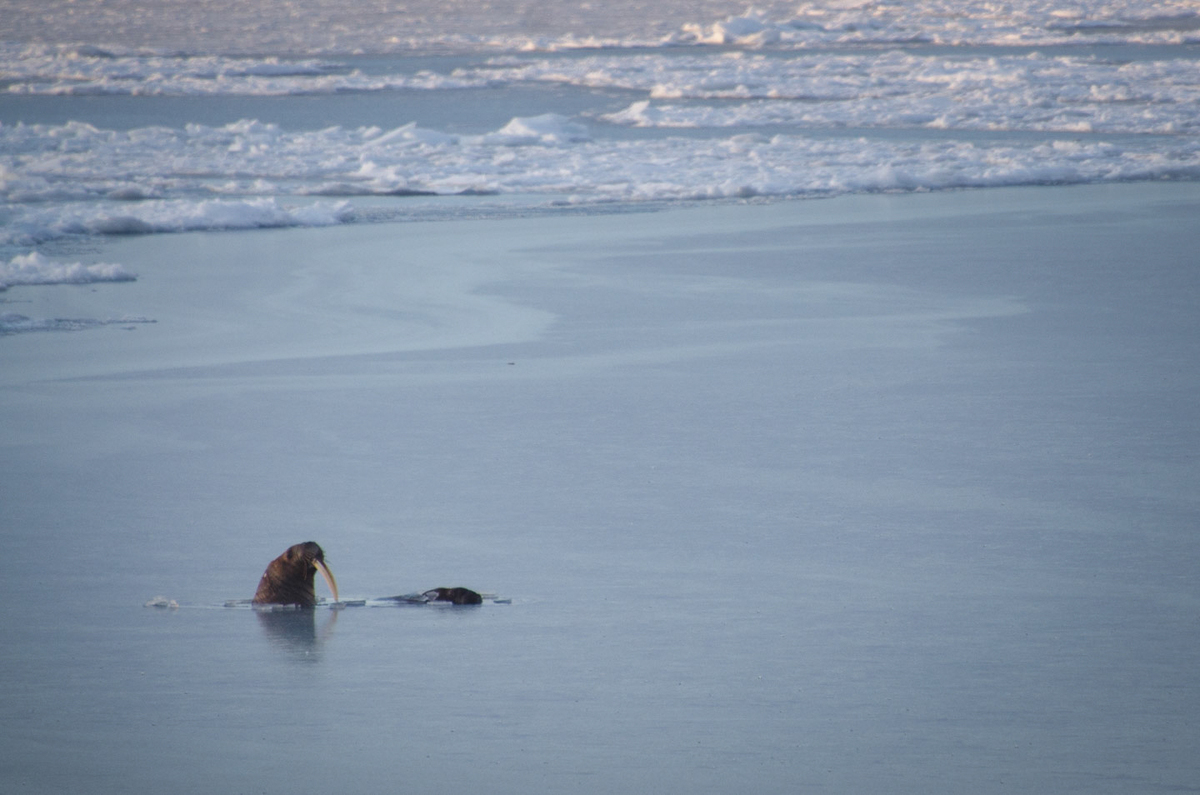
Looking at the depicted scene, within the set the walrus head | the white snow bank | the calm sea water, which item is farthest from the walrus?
the white snow bank

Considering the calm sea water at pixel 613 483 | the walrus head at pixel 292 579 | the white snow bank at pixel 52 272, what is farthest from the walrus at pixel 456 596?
the white snow bank at pixel 52 272

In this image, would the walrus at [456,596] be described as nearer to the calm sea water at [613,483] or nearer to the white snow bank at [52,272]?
the calm sea water at [613,483]

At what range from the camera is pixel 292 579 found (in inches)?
143

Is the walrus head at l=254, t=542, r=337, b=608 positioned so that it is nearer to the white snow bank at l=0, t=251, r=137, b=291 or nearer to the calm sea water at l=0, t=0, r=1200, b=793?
the calm sea water at l=0, t=0, r=1200, b=793

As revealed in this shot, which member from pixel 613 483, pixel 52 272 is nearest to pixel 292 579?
pixel 613 483

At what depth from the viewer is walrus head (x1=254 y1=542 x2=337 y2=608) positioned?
359 centimetres

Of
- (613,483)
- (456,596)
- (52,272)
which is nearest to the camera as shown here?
(456,596)

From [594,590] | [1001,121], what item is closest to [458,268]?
[594,590]

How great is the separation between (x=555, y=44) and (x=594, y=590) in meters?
36.0

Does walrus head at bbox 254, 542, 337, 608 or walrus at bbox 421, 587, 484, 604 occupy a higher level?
walrus head at bbox 254, 542, 337, 608

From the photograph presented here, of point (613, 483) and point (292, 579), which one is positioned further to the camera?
point (613, 483)

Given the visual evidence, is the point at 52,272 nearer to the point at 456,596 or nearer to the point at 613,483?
the point at 613,483

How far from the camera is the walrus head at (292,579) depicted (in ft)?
11.8

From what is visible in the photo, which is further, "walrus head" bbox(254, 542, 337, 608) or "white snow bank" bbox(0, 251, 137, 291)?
"white snow bank" bbox(0, 251, 137, 291)
